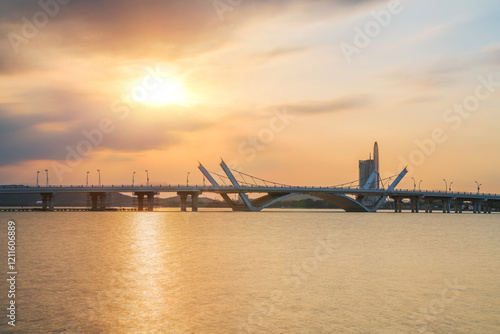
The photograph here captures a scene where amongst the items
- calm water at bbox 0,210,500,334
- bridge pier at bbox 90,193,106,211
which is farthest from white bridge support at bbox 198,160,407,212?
calm water at bbox 0,210,500,334

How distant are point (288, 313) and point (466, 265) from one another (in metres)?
20.2

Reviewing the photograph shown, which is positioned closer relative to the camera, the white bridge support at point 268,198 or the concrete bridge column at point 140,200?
the white bridge support at point 268,198

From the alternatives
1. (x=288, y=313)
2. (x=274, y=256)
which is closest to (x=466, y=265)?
(x=274, y=256)

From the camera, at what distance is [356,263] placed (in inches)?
1382

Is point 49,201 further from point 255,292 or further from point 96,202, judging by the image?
point 255,292

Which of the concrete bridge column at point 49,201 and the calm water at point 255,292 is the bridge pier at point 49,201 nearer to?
the concrete bridge column at point 49,201

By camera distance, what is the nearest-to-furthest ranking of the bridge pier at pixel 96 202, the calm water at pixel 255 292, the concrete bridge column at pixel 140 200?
the calm water at pixel 255 292 → the concrete bridge column at pixel 140 200 → the bridge pier at pixel 96 202

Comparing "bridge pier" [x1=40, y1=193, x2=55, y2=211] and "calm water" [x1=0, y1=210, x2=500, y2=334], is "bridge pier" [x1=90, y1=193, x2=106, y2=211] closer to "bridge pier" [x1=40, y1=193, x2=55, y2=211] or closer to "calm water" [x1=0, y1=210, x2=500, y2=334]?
"bridge pier" [x1=40, y1=193, x2=55, y2=211]

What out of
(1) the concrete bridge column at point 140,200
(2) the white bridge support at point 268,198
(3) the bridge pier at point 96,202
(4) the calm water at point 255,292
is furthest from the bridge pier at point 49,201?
(4) the calm water at point 255,292

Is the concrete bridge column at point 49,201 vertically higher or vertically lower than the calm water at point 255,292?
higher

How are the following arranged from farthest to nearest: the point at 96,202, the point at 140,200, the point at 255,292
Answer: the point at 140,200
the point at 96,202
the point at 255,292

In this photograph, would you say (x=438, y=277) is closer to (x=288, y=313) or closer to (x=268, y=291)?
(x=268, y=291)

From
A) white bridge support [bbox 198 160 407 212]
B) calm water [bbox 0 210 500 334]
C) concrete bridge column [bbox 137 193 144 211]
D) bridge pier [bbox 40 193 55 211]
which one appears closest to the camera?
calm water [bbox 0 210 500 334]

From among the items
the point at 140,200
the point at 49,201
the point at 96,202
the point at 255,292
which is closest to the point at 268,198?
the point at 140,200
